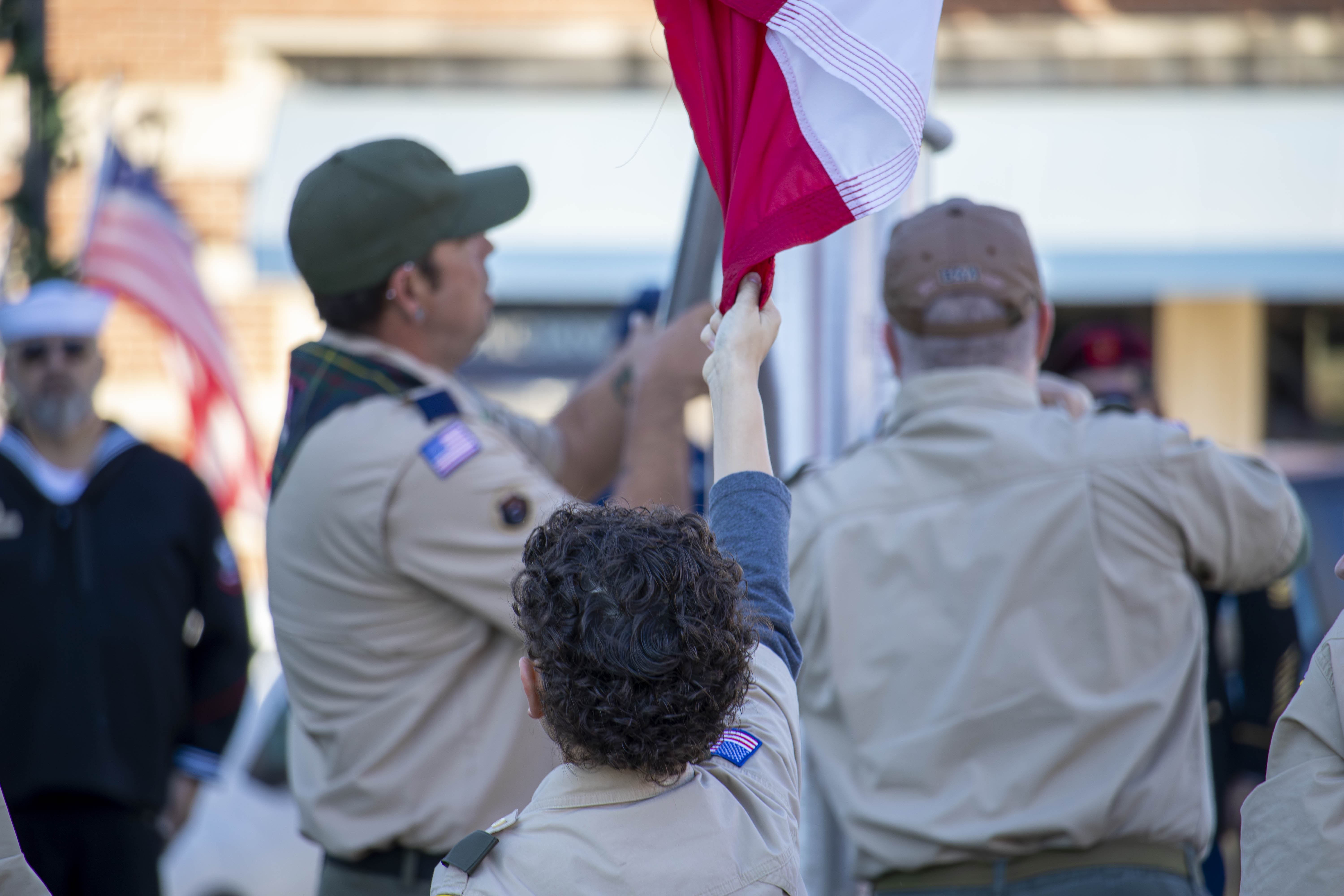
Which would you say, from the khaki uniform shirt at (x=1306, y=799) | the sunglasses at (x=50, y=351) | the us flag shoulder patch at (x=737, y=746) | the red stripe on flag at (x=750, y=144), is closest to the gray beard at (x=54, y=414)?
the sunglasses at (x=50, y=351)

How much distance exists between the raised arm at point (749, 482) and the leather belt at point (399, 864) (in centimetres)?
85

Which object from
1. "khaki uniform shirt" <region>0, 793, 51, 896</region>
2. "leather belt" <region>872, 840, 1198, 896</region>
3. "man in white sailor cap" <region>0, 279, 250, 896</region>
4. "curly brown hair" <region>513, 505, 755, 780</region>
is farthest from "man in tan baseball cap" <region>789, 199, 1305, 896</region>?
"man in white sailor cap" <region>0, 279, 250, 896</region>

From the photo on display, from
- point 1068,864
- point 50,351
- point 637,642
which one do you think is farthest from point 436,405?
point 50,351

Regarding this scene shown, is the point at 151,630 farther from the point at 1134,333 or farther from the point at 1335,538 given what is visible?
the point at 1335,538

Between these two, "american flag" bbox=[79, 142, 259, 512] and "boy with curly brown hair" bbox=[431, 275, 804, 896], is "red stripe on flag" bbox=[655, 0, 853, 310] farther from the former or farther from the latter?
"american flag" bbox=[79, 142, 259, 512]

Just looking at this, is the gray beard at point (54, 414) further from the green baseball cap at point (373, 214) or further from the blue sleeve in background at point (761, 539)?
the blue sleeve in background at point (761, 539)

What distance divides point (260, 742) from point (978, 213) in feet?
12.7

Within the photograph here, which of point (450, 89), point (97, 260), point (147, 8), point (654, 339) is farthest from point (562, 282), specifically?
point (654, 339)

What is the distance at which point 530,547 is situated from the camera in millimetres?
1304

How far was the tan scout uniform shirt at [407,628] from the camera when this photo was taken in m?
1.99

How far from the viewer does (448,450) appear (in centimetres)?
201

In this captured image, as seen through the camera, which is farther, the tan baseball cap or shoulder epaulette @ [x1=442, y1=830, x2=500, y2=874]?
the tan baseball cap

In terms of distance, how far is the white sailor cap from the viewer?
3551 millimetres

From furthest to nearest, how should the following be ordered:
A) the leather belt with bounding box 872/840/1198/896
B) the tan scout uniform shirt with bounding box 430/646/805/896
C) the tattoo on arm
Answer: the tattoo on arm
the leather belt with bounding box 872/840/1198/896
the tan scout uniform shirt with bounding box 430/646/805/896
